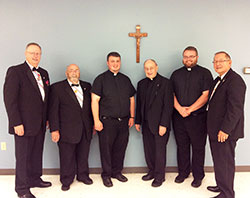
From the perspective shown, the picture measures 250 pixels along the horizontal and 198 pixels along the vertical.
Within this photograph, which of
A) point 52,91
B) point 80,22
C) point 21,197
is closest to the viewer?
point 21,197

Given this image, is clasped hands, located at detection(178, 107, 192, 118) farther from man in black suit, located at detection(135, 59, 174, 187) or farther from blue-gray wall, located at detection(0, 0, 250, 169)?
blue-gray wall, located at detection(0, 0, 250, 169)

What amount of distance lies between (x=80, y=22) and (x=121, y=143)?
1721 millimetres

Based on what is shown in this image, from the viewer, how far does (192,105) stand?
2.65m

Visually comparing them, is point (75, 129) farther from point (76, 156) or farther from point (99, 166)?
point (99, 166)

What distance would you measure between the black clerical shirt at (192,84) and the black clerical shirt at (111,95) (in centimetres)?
67

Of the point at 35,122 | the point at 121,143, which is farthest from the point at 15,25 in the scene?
the point at 121,143

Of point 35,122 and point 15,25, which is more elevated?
point 15,25

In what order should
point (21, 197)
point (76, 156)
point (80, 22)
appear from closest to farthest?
point (21, 197), point (76, 156), point (80, 22)

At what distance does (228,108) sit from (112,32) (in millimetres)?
1785

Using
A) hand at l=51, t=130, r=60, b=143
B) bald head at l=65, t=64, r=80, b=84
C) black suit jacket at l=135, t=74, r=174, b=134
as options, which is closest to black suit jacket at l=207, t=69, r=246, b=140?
black suit jacket at l=135, t=74, r=174, b=134

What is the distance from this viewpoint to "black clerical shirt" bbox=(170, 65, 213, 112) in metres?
2.66

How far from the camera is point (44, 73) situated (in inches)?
103

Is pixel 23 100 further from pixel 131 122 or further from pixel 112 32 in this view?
pixel 112 32

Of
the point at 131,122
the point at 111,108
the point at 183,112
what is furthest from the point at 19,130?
the point at 183,112
